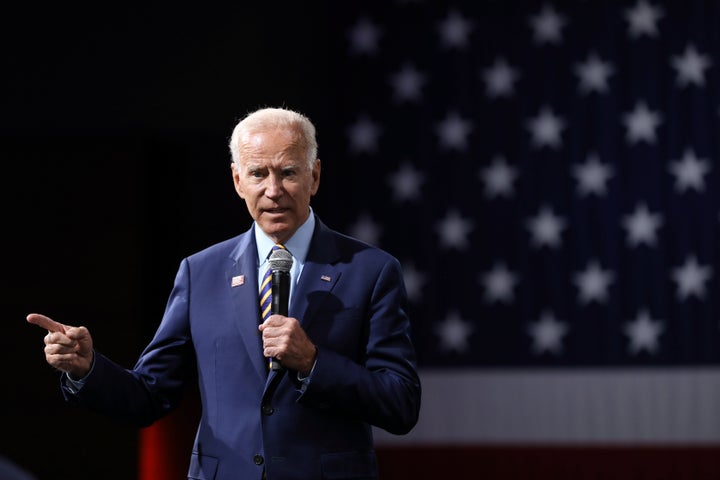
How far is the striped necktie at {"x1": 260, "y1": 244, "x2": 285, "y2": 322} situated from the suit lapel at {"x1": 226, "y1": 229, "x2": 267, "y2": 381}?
0.01 metres

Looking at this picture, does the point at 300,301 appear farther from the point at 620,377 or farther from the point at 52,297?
the point at 620,377

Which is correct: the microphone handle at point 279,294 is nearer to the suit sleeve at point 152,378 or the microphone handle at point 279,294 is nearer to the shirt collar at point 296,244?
the shirt collar at point 296,244

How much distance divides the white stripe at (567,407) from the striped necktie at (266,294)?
2645 mm

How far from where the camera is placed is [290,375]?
193 centimetres

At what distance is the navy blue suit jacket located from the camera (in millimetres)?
1919

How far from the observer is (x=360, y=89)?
480 centimetres

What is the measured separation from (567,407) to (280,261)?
2.96m

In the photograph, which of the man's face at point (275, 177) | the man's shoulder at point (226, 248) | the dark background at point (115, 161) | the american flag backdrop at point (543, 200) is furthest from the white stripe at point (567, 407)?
the man's face at point (275, 177)

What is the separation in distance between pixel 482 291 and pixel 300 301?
9.21 ft

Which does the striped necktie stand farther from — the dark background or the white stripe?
the white stripe

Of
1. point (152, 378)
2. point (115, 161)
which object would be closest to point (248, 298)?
point (152, 378)

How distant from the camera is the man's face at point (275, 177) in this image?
6.57 ft

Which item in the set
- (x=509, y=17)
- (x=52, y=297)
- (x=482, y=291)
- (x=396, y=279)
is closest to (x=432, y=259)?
(x=482, y=291)

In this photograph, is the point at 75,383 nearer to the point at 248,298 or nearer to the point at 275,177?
the point at 248,298
